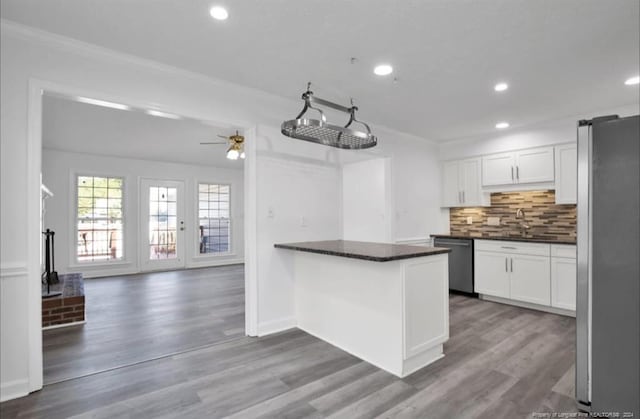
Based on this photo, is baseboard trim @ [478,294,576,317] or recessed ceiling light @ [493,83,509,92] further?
baseboard trim @ [478,294,576,317]

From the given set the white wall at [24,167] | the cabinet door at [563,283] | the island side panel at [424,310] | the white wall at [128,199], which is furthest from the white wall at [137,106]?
the white wall at [128,199]

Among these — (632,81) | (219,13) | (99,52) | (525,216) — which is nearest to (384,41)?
(219,13)

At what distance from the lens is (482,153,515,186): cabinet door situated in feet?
15.3

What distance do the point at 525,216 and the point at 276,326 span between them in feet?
12.8

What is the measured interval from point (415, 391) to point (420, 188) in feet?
11.4

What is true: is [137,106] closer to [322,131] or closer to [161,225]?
[322,131]

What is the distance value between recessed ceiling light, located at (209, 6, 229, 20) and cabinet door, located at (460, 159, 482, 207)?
4266 millimetres

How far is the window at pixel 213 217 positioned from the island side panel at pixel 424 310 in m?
6.32

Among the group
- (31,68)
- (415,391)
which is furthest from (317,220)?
(31,68)

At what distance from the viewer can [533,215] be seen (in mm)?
4691

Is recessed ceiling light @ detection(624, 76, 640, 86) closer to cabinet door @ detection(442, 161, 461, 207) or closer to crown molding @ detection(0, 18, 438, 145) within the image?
cabinet door @ detection(442, 161, 461, 207)

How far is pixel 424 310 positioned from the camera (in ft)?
8.45

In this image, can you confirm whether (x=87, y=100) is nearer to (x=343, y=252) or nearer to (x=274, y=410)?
(x=343, y=252)

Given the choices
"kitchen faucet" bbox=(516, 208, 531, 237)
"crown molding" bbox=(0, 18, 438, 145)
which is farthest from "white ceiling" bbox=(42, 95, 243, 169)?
"kitchen faucet" bbox=(516, 208, 531, 237)
